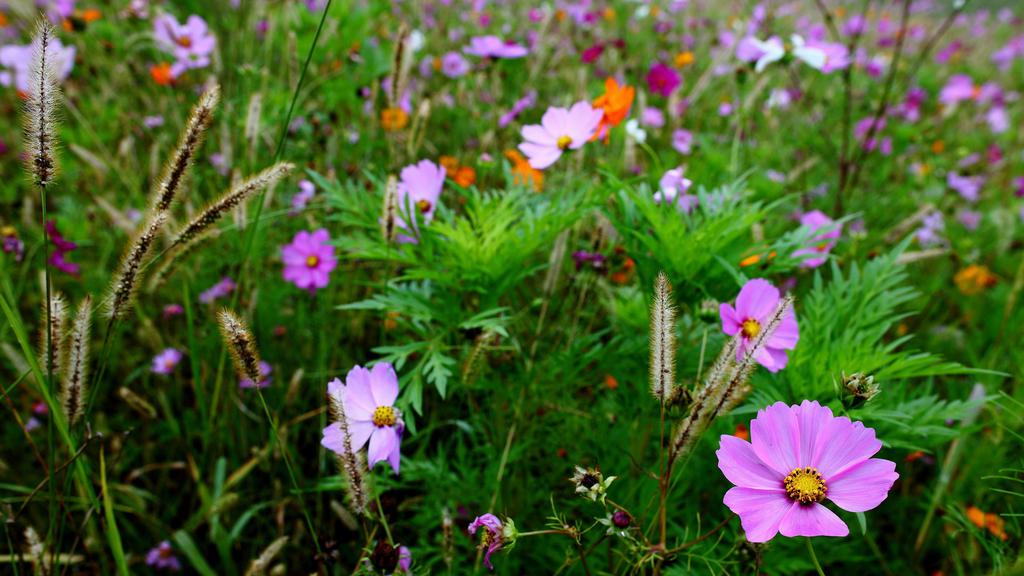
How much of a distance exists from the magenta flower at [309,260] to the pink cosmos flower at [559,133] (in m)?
0.59

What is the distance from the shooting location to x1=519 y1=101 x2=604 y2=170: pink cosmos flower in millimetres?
1132

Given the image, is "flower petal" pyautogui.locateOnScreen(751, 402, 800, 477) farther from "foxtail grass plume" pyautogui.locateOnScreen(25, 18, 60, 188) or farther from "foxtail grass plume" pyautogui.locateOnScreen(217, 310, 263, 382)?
"foxtail grass plume" pyautogui.locateOnScreen(25, 18, 60, 188)

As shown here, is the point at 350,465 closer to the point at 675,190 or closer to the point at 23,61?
the point at 675,190

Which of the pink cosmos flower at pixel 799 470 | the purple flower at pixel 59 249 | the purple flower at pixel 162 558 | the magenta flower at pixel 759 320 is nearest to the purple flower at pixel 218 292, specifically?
the purple flower at pixel 59 249

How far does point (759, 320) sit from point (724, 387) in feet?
0.76

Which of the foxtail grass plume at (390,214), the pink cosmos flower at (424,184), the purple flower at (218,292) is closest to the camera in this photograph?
the foxtail grass plume at (390,214)

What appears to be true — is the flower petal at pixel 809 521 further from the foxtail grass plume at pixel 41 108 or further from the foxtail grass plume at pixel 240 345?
the foxtail grass plume at pixel 41 108

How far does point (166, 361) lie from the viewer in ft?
5.06

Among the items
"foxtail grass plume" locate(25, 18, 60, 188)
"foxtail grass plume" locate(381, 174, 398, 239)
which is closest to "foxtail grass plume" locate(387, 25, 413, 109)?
"foxtail grass plume" locate(381, 174, 398, 239)

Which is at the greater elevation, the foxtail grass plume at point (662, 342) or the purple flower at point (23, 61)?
the purple flower at point (23, 61)

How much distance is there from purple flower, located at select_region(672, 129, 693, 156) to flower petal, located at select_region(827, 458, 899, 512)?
5.81ft

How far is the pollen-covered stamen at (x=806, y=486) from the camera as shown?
643 millimetres

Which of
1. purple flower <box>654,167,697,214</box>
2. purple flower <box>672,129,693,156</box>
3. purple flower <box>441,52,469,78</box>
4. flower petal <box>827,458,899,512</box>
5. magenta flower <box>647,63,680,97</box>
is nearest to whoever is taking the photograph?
flower petal <box>827,458,899,512</box>

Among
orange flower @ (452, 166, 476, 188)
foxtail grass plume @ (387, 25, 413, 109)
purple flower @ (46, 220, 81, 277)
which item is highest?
foxtail grass plume @ (387, 25, 413, 109)
